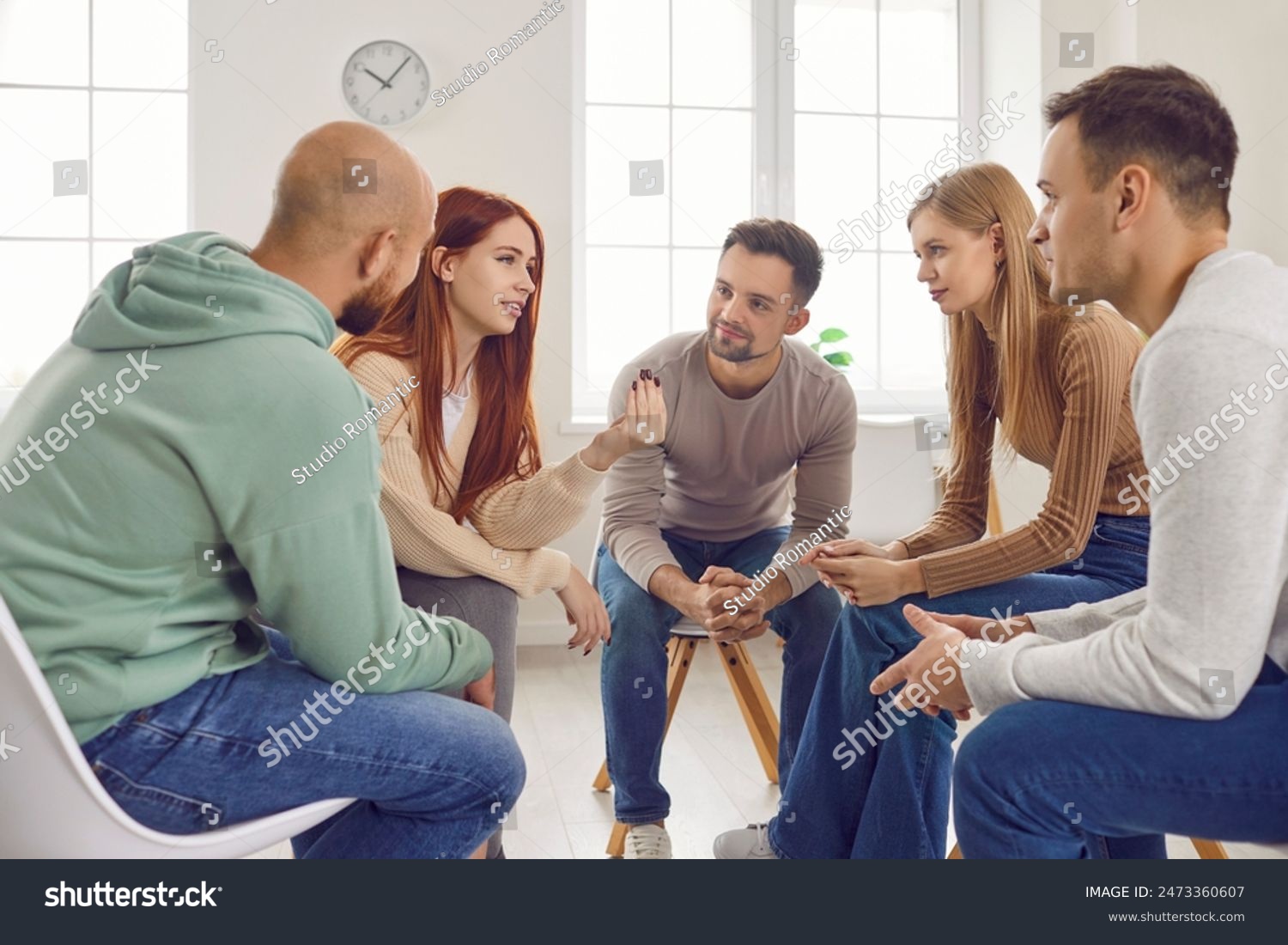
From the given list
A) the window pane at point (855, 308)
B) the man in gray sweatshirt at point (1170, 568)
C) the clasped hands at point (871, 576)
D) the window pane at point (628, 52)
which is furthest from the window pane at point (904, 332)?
the man in gray sweatshirt at point (1170, 568)

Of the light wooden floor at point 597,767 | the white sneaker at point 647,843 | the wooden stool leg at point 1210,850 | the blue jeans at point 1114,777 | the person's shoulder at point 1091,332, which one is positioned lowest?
the light wooden floor at point 597,767

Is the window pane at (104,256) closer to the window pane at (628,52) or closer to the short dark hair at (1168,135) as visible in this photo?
the window pane at (628,52)

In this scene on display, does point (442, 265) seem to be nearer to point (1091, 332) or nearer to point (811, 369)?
point (811, 369)

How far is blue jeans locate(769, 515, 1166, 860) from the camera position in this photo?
1.43m

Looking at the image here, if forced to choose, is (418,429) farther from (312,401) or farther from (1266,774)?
(1266,774)

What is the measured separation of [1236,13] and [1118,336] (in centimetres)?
186

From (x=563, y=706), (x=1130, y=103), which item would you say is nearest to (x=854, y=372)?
(x=563, y=706)

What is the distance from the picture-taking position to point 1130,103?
1.12 m

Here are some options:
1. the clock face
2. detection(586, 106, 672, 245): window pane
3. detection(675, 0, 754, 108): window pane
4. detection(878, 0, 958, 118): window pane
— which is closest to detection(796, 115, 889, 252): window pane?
detection(878, 0, 958, 118): window pane

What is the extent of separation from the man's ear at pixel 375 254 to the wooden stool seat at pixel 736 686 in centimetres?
95

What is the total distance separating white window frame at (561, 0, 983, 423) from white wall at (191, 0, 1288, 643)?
17cm

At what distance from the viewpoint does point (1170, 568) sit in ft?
3.10

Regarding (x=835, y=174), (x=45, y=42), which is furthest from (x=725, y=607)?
(x=45, y=42)

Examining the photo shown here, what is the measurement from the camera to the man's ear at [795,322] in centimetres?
204
